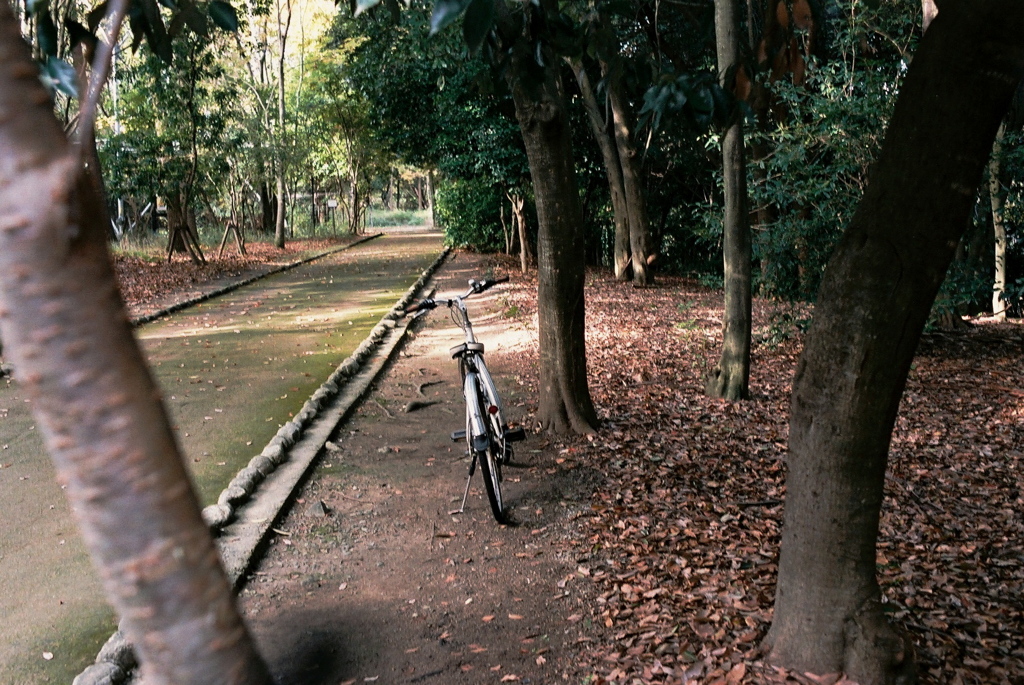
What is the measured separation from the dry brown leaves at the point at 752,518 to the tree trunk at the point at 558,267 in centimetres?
42

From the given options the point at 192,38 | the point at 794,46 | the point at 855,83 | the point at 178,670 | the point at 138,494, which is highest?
the point at 192,38

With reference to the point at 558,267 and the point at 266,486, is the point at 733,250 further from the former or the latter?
the point at 266,486

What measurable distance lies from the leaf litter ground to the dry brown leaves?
2 centimetres

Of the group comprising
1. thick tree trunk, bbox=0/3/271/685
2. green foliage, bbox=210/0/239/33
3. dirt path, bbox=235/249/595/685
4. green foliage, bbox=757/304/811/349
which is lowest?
dirt path, bbox=235/249/595/685

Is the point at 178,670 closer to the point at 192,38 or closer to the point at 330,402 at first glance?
the point at 330,402

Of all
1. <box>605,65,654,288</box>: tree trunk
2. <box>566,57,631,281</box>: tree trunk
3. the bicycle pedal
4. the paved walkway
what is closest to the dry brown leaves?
the bicycle pedal

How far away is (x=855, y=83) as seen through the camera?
966cm

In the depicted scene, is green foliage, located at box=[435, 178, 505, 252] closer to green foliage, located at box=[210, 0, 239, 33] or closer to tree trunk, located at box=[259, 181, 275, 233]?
tree trunk, located at box=[259, 181, 275, 233]

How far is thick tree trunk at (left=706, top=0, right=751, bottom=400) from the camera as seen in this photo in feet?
26.5

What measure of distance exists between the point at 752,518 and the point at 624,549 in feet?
3.26

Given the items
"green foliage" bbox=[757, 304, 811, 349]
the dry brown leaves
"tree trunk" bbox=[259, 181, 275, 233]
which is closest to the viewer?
the dry brown leaves

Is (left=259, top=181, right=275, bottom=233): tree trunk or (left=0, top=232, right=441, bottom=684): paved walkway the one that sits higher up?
(left=259, top=181, right=275, bottom=233): tree trunk

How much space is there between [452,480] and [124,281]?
14362mm

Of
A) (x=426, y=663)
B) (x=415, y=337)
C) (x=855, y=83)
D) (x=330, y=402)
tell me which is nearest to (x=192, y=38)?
(x=415, y=337)
